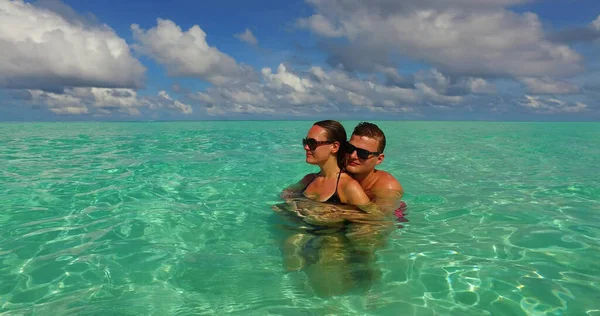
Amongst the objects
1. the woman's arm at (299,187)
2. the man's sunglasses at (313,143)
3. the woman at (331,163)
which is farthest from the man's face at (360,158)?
the woman's arm at (299,187)

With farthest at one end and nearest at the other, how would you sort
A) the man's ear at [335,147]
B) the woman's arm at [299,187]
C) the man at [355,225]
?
the woman's arm at [299,187], the man's ear at [335,147], the man at [355,225]

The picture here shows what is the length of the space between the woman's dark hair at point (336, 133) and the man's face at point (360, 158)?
0.31 feet

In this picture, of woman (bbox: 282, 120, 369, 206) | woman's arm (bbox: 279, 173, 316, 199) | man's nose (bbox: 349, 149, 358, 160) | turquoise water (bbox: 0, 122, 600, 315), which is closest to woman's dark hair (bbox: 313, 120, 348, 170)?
woman (bbox: 282, 120, 369, 206)

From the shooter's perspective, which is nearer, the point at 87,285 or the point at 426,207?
the point at 87,285

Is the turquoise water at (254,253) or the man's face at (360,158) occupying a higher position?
the man's face at (360,158)

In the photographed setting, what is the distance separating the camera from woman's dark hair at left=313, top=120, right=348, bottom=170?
4824 mm

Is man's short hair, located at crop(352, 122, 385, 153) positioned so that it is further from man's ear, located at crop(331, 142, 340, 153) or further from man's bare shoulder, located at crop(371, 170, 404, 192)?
man's bare shoulder, located at crop(371, 170, 404, 192)

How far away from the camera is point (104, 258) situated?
15.0 ft

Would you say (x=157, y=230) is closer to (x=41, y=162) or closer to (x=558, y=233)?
(x=558, y=233)

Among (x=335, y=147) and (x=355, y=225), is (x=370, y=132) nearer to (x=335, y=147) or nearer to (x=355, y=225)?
(x=335, y=147)

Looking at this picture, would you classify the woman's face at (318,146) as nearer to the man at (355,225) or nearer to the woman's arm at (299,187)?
the man at (355,225)

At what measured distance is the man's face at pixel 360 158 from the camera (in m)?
4.89

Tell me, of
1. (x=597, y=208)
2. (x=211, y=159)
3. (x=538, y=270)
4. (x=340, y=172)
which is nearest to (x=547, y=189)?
(x=597, y=208)

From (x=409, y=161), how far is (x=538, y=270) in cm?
1077
